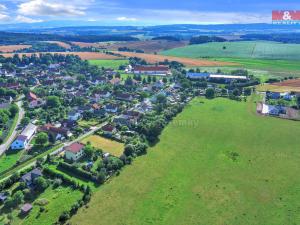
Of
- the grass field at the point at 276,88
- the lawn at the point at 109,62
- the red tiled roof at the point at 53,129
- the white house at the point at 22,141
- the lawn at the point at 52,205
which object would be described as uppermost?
the lawn at the point at 109,62

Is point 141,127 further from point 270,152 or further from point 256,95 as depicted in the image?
point 256,95

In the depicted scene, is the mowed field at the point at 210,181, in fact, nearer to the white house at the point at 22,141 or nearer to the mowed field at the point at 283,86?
the white house at the point at 22,141

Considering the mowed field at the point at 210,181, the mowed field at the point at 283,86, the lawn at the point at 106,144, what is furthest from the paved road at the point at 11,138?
the mowed field at the point at 283,86

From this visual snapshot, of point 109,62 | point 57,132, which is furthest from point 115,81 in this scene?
point 57,132

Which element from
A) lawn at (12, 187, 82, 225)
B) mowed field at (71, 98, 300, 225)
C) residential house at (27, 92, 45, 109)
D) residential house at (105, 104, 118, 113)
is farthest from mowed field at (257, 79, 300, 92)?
lawn at (12, 187, 82, 225)

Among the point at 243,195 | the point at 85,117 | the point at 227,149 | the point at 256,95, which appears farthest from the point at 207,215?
the point at 256,95

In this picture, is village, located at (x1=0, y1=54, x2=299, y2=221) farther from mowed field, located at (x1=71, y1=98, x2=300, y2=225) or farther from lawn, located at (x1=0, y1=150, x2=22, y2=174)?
mowed field, located at (x1=71, y1=98, x2=300, y2=225)

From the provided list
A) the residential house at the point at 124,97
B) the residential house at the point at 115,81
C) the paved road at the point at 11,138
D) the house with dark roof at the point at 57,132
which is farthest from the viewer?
the residential house at the point at 115,81
